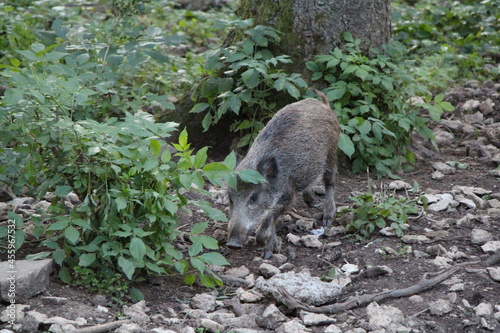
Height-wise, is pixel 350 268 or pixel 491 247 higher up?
pixel 491 247

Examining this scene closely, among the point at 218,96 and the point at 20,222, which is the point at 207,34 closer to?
the point at 218,96

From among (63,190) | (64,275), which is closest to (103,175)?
(63,190)

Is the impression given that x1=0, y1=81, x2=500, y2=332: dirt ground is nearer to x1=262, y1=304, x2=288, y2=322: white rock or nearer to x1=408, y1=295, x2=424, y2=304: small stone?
x1=408, y1=295, x2=424, y2=304: small stone

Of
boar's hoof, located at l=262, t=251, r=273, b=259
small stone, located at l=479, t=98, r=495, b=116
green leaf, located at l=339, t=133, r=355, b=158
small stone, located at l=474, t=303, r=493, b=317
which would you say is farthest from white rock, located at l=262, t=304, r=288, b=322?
small stone, located at l=479, t=98, r=495, b=116

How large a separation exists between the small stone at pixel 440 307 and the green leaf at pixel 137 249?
1.70m

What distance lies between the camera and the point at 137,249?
3.73m

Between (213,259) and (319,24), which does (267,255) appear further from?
(319,24)

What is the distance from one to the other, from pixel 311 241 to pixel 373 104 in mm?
1740

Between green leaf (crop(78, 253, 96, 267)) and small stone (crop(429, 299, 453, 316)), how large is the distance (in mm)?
2011

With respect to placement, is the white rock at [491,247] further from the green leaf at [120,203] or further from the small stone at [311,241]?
the green leaf at [120,203]

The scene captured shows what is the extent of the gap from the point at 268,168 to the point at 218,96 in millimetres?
1142

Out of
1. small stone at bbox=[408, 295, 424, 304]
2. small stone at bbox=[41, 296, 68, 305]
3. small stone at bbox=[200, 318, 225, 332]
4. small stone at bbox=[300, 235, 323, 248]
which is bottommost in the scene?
small stone at bbox=[300, 235, 323, 248]

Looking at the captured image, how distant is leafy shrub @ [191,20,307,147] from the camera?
19.2ft

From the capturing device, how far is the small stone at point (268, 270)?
4547mm
